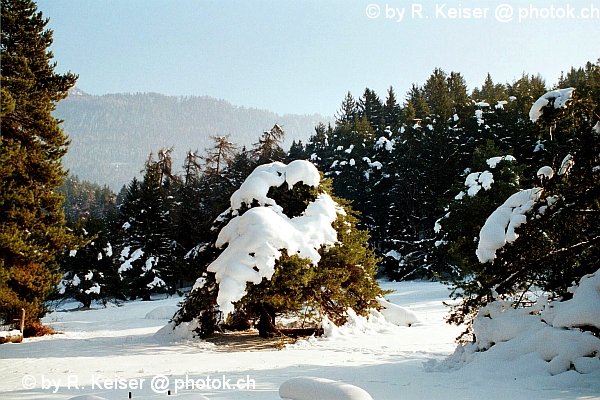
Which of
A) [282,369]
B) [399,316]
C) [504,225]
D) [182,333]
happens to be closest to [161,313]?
[182,333]

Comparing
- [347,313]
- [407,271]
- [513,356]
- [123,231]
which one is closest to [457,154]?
[407,271]

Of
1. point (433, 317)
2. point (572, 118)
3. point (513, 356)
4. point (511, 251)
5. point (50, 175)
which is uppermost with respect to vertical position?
point (50, 175)

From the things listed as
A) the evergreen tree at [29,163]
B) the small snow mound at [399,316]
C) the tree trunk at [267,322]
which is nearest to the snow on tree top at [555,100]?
the tree trunk at [267,322]

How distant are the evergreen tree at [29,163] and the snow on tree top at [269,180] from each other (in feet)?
25.4

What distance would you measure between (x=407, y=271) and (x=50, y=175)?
1072 inches

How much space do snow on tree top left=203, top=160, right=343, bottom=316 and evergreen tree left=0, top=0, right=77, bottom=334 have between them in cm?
767

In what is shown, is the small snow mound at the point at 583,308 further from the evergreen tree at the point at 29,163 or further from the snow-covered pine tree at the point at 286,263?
the evergreen tree at the point at 29,163

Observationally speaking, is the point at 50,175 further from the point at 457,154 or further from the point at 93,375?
the point at 457,154

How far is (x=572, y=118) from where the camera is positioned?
725 centimetres

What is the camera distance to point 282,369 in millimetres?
8516

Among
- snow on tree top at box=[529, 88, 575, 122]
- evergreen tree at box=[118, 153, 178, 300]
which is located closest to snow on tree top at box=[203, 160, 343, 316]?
snow on tree top at box=[529, 88, 575, 122]

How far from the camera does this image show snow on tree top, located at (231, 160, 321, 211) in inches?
550

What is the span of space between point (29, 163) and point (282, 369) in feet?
45.7

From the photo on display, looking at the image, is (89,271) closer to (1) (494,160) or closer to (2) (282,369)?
(1) (494,160)
